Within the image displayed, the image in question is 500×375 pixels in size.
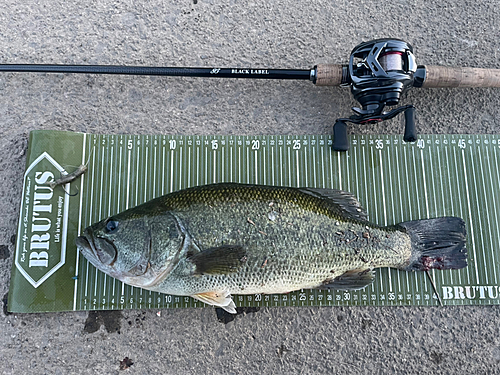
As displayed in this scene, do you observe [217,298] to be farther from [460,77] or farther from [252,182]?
[460,77]

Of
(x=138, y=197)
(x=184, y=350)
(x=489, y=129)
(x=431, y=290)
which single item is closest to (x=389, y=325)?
(x=431, y=290)

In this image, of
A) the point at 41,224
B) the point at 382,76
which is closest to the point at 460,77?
the point at 382,76

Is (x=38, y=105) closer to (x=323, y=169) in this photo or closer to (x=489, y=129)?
(x=323, y=169)

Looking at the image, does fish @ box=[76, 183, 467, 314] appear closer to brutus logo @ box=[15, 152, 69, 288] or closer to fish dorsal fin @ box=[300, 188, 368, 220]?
fish dorsal fin @ box=[300, 188, 368, 220]

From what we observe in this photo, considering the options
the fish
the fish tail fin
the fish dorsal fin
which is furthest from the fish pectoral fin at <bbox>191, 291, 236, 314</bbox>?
the fish tail fin

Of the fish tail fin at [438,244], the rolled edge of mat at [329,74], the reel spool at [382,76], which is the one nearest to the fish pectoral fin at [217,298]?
the fish tail fin at [438,244]

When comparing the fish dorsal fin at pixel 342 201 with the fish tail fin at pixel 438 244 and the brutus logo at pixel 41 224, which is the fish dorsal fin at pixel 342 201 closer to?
the fish tail fin at pixel 438 244
